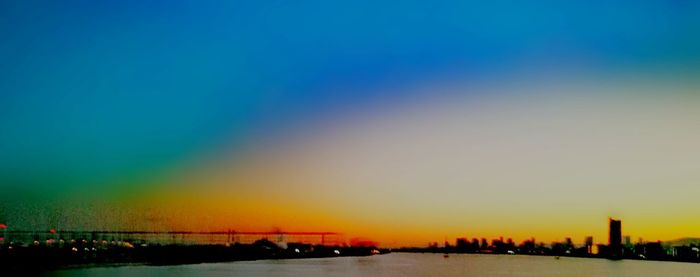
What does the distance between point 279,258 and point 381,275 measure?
7444 centimetres

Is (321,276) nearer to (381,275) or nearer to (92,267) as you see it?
(381,275)

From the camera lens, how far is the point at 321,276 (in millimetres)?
75562

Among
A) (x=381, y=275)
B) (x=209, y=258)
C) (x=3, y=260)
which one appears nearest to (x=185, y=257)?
(x=209, y=258)

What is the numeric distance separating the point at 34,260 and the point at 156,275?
1095 cm

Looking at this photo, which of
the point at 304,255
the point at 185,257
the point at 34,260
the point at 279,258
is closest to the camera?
the point at 34,260

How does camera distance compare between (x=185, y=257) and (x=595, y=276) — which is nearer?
(x=595, y=276)

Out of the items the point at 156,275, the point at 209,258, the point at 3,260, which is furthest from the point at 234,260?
the point at 3,260

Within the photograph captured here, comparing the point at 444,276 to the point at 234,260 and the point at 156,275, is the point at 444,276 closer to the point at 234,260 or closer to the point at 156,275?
the point at 156,275

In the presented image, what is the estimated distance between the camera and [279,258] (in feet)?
502

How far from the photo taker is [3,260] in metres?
60.3

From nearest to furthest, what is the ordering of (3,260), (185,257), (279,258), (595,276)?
(3,260) < (595,276) < (185,257) < (279,258)

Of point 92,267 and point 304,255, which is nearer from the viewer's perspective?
point 92,267

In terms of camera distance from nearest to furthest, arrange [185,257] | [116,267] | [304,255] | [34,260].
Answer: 1. [34,260]
2. [116,267]
3. [185,257]
4. [304,255]

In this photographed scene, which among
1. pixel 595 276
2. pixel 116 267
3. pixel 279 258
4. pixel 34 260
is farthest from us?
pixel 279 258
